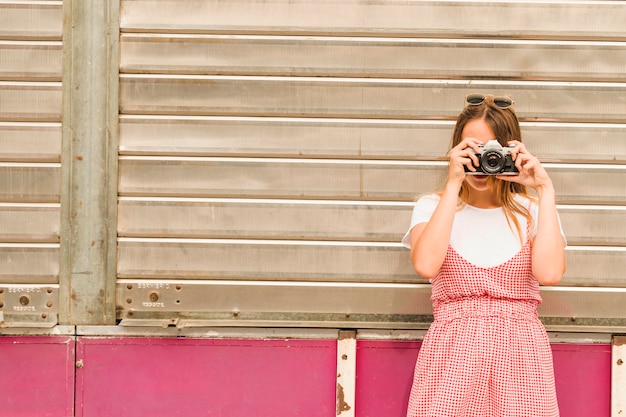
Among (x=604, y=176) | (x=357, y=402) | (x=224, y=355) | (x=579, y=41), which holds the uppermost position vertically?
(x=579, y=41)

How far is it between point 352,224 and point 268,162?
53cm

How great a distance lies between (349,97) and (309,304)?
1070 millimetres

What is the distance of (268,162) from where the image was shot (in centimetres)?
352

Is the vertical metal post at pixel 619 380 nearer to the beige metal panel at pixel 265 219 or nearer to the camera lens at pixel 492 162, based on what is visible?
the beige metal panel at pixel 265 219

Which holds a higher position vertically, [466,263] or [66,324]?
[466,263]

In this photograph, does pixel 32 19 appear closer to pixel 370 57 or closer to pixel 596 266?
pixel 370 57

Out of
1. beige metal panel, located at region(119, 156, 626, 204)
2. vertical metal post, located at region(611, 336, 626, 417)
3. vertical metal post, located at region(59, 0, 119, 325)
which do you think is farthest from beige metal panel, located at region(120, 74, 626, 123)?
vertical metal post, located at region(611, 336, 626, 417)

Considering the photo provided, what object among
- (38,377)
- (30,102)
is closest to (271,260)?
(38,377)

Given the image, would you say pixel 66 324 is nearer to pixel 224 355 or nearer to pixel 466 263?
pixel 224 355

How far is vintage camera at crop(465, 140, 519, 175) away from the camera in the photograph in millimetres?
2717

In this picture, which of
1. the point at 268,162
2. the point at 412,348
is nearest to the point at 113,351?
the point at 268,162

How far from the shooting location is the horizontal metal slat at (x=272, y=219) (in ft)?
11.5

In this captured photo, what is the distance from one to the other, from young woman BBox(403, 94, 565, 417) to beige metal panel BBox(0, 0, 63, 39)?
2.10m

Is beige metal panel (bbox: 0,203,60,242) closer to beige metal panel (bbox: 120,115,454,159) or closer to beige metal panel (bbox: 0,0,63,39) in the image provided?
beige metal panel (bbox: 120,115,454,159)
